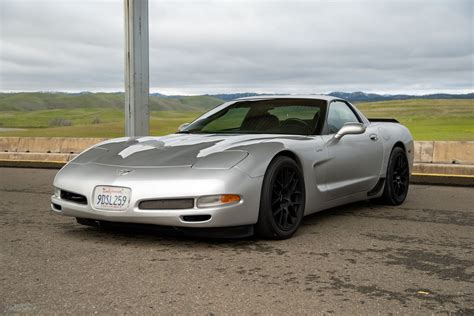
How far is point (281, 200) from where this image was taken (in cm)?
528

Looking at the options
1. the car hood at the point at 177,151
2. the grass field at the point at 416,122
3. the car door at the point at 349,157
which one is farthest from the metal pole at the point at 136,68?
the grass field at the point at 416,122

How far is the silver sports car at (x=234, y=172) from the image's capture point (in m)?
4.79

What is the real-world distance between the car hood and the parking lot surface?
661mm

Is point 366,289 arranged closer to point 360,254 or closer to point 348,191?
point 360,254

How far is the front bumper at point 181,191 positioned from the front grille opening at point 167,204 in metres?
0.03

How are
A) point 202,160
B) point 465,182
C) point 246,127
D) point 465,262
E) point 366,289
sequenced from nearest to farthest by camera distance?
point 366,289, point 465,262, point 202,160, point 246,127, point 465,182

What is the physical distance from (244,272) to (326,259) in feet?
2.41

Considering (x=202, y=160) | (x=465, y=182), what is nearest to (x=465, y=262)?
(x=202, y=160)

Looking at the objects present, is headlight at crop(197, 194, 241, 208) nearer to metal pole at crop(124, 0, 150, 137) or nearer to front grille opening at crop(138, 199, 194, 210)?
front grille opening at crop(138, 199, 194, 210)

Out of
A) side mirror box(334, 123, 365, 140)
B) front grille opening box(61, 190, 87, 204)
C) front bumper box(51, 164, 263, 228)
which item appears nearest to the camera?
front bumper box(51, 164, 263, 228)

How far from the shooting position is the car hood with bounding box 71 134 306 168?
197 inches

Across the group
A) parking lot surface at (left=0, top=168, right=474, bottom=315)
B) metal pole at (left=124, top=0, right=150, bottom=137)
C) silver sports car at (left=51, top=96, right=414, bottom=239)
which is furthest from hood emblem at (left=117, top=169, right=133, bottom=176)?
metal pole at (left=124, top=0, right=150, bottom=137)

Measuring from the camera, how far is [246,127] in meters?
6.32

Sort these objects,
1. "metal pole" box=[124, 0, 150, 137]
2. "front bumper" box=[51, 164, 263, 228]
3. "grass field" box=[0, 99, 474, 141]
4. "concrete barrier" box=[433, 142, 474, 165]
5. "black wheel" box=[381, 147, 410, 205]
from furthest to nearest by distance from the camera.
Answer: "grass field" box=[0, 99, 474, 141] < "metal pole" box=[124, 0, 150, 137] < "concrete barrier" box=[433, 142, 474, 165] < "black wheel" box=[381, 147, 410, 205] < "front bumper" box=[51, 164, 263, 228]
